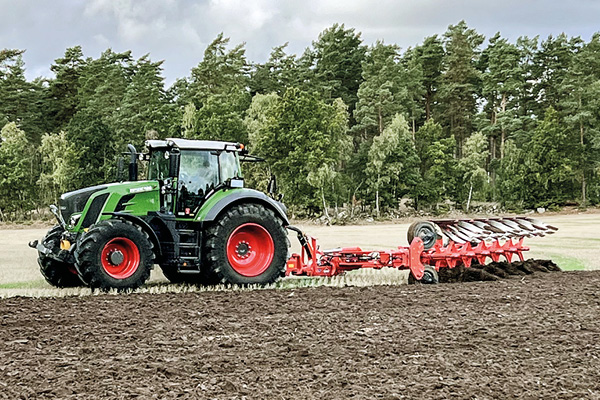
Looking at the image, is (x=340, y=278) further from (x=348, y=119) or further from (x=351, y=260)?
(x=348, y=119)

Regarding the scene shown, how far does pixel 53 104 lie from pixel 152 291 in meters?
71.3

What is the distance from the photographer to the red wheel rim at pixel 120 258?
38.6 ft

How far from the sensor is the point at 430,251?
13414 millimetres

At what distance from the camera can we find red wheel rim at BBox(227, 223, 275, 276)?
12758mm

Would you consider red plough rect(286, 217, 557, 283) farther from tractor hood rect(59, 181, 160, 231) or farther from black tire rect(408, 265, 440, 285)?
tractor hood rect(59, 181, 160, 231)

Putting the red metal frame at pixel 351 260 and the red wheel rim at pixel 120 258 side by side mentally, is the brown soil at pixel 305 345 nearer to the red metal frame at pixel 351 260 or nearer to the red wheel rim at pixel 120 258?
the red wheel rim at pixel 120 258

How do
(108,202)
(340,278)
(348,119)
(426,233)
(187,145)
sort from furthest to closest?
(348,119) → (340,278) → (426,233) → (187,145) → (108,202)

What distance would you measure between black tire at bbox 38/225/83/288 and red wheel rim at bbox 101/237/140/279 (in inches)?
57.5

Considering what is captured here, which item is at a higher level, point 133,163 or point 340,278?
point 133,163

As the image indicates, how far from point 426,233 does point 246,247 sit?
11.3 ft

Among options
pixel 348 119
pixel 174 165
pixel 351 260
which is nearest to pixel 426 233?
pixel 351 260

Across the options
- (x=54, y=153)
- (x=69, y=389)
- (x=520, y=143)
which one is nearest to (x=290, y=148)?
(x=54, y=153)

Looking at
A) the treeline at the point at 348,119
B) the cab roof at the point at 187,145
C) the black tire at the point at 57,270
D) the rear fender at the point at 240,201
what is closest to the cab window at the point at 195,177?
the cab roof at the point at 187,145

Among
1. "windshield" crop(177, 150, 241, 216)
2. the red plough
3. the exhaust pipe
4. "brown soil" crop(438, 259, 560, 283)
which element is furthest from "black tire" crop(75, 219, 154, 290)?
"brown soil" crop(438, 259, 560, 283)
